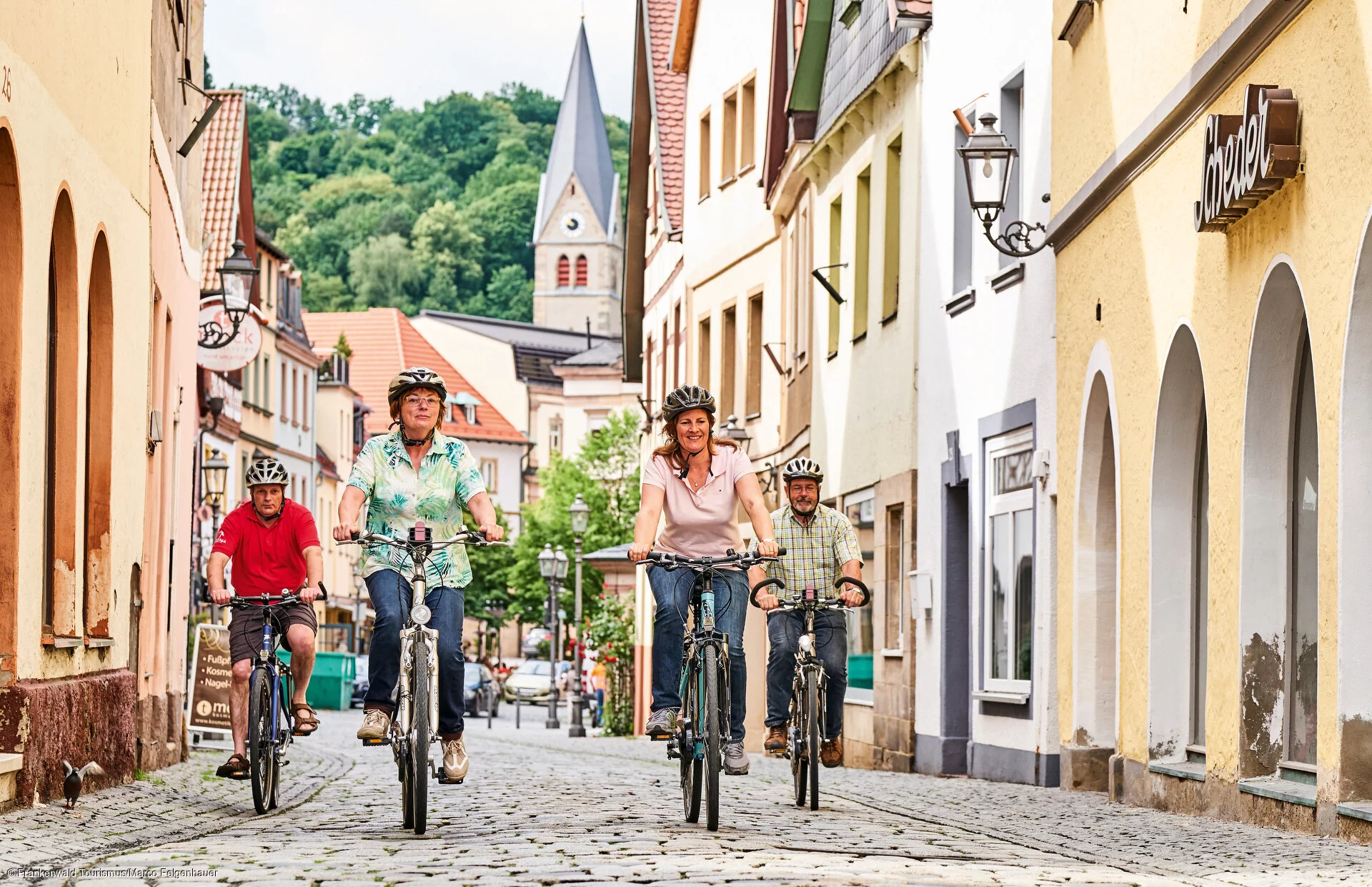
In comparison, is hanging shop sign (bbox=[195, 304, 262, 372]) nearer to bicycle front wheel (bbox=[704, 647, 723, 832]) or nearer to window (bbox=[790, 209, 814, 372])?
window (bbox=[790, 209, 814, 372])

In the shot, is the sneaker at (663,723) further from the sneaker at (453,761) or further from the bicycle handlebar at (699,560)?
the sneaker at (453,761)

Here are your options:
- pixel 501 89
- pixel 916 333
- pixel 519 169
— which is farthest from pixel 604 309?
pixel 916 333

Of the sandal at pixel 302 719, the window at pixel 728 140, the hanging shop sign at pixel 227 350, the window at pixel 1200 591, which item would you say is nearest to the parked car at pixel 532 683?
the window at pixel 728 140

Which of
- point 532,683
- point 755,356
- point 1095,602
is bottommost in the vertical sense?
point 532,683

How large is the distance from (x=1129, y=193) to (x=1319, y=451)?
4.25m

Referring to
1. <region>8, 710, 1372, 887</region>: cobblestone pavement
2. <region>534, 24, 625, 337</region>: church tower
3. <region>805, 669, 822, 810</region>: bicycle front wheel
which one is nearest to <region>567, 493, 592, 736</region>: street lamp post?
<region>8, 710, 1372, 887</region>: cobblestone pavement

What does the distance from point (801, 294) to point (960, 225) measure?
7.68 m

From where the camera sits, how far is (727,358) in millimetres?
34406

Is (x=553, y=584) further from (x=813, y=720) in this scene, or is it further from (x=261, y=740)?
(x=261, y=740)

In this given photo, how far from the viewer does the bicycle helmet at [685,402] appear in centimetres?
1097

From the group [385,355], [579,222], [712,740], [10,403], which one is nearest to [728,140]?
[10,403]

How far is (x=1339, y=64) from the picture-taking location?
34.3 ft

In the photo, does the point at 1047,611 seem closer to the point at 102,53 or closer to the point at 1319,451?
the point at 1319,451

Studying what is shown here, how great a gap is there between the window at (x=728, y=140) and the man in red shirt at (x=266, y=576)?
22.1 m
